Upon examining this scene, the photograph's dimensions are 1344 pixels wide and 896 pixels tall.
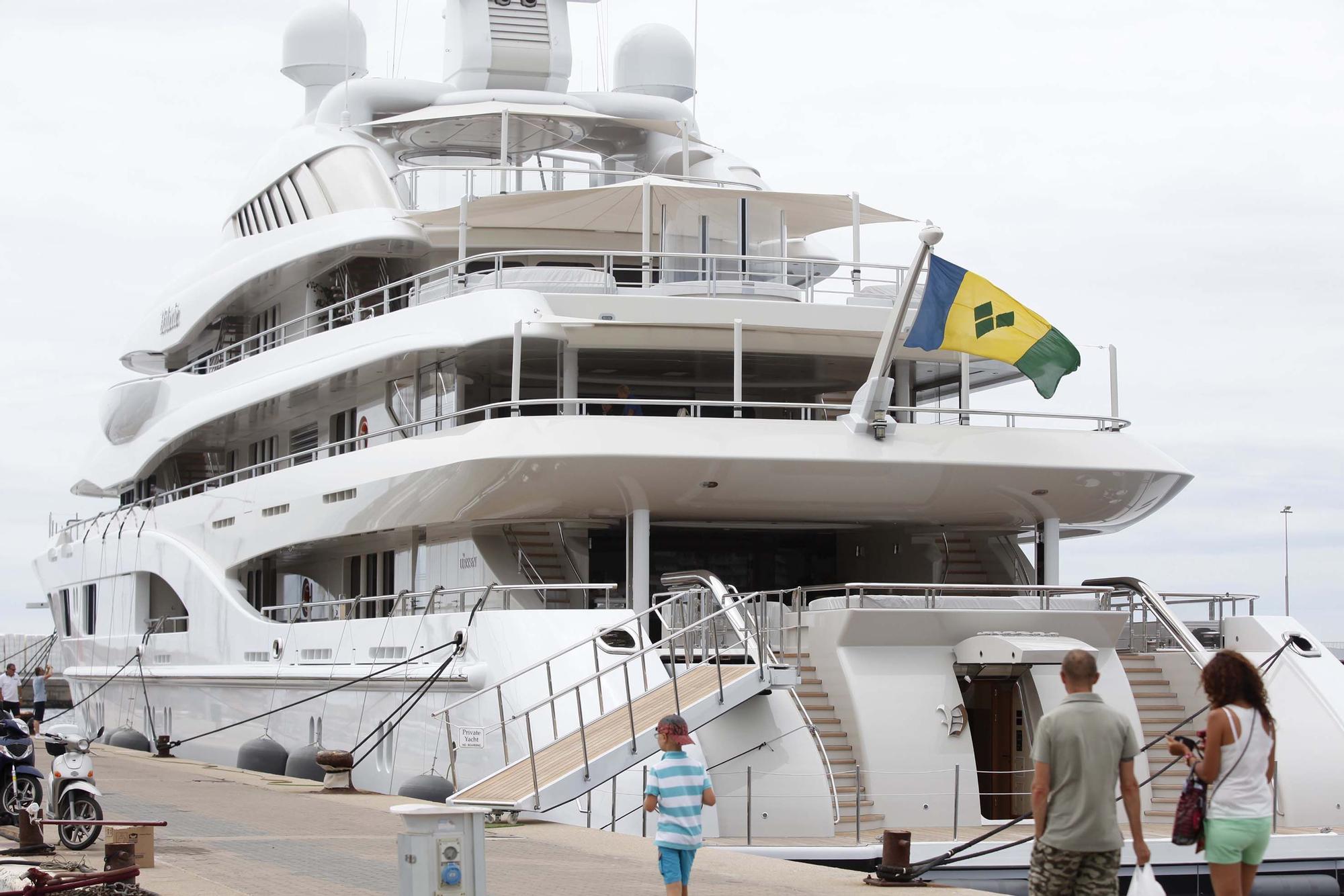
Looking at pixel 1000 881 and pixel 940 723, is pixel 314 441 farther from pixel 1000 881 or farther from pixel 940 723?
pixel 1000 881

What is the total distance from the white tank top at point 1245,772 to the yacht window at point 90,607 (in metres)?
26.5

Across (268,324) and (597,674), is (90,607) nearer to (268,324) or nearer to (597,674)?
(268,324)

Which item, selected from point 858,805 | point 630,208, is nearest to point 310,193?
point 630,208

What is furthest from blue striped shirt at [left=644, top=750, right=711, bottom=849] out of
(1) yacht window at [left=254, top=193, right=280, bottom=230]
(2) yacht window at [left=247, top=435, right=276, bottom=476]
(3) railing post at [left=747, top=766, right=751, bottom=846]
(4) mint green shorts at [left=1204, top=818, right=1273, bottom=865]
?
(1) yacht window at [left=254, top=193, right=280, bottom=230]

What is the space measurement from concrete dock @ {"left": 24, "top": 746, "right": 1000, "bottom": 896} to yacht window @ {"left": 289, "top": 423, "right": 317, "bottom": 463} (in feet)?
31.0

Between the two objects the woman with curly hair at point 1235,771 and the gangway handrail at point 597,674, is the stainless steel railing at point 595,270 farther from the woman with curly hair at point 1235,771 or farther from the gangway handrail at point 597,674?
the woman with curly hair at point 1235,771

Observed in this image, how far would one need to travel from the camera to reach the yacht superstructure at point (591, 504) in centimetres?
1619

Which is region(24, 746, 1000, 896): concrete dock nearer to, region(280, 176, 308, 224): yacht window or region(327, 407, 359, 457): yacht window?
region(327, 407, 359, 457): yacht window

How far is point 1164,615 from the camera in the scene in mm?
19031

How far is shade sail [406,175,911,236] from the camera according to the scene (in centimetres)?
2162

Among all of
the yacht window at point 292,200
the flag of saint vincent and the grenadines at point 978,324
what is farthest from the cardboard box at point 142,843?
the yacht window at point 292,200

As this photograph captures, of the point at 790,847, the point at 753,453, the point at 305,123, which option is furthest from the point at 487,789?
the point at 305,123

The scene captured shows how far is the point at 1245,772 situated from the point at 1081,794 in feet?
2.89

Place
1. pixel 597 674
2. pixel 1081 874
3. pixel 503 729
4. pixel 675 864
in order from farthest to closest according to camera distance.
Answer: pixel 503 729, pixel 597 674, pixel 675 864, pixel 1081 874
